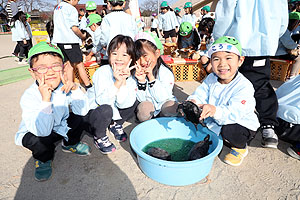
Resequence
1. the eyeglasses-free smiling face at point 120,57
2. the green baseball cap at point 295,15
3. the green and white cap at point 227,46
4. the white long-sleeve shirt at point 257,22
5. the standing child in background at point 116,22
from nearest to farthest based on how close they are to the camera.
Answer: the green and white cap at point 227,46
the white long-sleeve shirt at point 257,22
the eyeglasses-free smiling face at point 120,57
the standing child in background at point 116,22
the green baseball cap at point 295,15

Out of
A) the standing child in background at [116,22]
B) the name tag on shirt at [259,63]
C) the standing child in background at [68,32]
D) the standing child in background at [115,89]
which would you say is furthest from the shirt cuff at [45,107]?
the name tag on shirt at [259,63]

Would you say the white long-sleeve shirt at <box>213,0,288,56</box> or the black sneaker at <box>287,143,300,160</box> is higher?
the white long-sleeve shirt at <box>213,0,288,56</box>

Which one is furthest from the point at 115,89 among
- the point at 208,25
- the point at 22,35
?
the point at 22,35

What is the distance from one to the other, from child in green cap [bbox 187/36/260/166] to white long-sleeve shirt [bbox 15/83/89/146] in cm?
106

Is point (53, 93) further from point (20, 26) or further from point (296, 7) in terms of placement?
point (20, 26)

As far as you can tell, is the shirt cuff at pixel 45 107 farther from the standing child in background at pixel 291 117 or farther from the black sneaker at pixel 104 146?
the standing child in background at pixel 291 117

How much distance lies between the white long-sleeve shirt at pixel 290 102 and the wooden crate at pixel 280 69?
5.30 ft

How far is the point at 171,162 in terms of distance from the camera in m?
1.17

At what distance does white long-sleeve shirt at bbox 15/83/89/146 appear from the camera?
4.38 feet

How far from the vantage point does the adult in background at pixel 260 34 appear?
1.65 meters

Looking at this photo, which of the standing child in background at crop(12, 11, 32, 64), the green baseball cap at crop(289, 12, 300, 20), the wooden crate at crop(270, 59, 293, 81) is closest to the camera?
the green baseball cap at crop(289, 12, 300, 20)

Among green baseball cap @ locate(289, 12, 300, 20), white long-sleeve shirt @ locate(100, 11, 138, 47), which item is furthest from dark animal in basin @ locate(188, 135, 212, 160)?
green baseball cap @ locate(289, 12, 300, 20)

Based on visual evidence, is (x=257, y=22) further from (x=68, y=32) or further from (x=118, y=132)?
(x=68, y=32)

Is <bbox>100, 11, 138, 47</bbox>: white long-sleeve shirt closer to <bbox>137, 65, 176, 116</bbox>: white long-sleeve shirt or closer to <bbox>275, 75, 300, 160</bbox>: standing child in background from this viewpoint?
<bbox>137, 65, 176, 116</bbox>: white long-sleeve shirt
